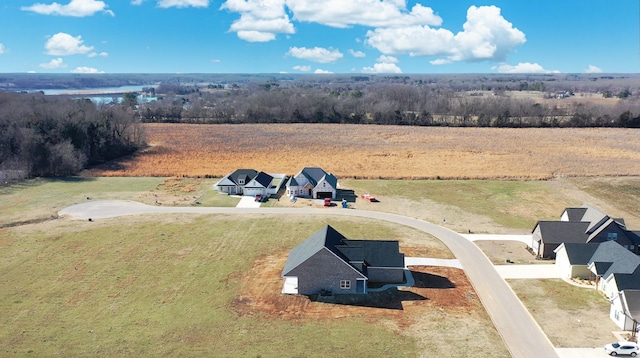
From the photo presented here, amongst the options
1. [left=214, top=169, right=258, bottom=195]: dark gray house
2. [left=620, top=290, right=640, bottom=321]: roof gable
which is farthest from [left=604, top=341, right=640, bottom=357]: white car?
[left=214, top=169, right=258, bottom=195]: dark gray house

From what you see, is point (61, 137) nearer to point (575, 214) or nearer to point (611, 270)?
point (575, 214)

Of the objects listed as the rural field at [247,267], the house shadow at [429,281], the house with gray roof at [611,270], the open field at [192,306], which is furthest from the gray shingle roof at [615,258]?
the house shadow at [429,281]

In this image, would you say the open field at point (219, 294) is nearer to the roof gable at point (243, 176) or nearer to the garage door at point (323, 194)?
the garage door at point (323, 194)

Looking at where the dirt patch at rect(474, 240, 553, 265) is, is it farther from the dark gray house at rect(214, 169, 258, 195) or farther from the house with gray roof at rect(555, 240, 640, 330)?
the dark gray house at rect(214, 169, 258, 195)

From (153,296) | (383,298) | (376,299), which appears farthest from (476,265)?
(153,296)

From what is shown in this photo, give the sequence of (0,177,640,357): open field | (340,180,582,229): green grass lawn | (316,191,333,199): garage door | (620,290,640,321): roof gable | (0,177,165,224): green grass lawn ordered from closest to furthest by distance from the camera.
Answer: (0,177,640,357): open field → (620,290,640,321): roof gable → (0,177,165,224): green grass lawn → (340,180,582,229): green grass lawn → (316,191,333,199): garage door

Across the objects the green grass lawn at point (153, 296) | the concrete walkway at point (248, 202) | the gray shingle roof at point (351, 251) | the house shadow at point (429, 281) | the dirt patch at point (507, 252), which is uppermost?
the gray shingle roof at point (351, 251)
